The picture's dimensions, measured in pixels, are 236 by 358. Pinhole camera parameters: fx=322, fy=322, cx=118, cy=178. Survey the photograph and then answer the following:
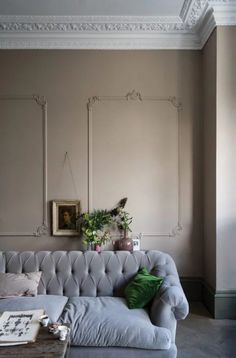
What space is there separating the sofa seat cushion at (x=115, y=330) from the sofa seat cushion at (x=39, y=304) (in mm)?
→ 89

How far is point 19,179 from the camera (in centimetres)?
408

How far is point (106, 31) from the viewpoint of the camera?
4.00 metres

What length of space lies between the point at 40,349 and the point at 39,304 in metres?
0.87

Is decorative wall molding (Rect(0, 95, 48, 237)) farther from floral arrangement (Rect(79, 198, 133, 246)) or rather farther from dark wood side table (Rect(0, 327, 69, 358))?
dark wood side table (Rect(0, 327, 69, 358))

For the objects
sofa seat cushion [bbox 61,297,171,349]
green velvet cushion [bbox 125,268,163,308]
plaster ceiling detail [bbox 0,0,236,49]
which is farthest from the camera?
plaster ceiling detail [bbox 0,0,236,49]

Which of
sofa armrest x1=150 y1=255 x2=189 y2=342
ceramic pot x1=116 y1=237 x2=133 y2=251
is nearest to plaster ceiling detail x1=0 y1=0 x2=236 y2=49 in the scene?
ceramic pot x1=116 y1=237 x2=133 y2=251

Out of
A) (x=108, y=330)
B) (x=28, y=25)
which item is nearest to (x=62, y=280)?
(x=108, y=330)

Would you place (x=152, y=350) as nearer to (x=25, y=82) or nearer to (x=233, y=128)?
(x=233, y=128)

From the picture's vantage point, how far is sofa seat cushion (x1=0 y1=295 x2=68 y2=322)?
260 centimetres

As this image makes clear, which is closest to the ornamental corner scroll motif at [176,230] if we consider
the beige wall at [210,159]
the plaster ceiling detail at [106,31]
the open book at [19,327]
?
A: the beige wall at [210,159]

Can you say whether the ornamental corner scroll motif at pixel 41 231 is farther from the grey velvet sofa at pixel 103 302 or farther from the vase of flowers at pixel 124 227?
the vase of flowers at pixel 124 227

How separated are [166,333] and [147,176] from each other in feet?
6.77

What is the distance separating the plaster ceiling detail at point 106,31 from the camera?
3.83 meters

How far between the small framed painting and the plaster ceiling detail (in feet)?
6.54
